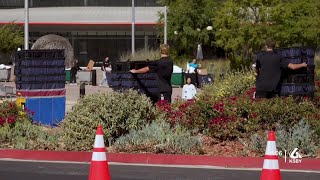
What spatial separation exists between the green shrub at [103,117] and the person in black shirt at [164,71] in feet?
4.76

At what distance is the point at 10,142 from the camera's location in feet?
47.0

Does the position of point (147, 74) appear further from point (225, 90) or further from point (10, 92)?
point (10, 92)

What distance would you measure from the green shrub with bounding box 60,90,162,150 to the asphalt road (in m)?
1.06

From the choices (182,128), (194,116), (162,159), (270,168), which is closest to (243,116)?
(194,116)

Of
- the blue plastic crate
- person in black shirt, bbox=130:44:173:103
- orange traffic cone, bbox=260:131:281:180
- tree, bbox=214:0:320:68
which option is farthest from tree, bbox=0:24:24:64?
orange traffic cone, bbox=260:131:281:180

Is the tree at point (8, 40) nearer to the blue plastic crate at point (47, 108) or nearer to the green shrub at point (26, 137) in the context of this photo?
the blue plastic crate at point (47, 108)

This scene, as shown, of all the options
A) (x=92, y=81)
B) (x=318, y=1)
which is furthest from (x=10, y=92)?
(x=318, y=1)

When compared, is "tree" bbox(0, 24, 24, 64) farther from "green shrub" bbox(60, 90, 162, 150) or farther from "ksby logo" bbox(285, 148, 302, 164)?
"ksby logo" bbox(285, 148, 302, 164)

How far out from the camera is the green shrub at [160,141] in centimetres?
1306

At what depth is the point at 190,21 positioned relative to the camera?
56344 millimetres

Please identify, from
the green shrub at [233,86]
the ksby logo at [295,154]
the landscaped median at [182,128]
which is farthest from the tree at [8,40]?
the ksby logo at [295,154]

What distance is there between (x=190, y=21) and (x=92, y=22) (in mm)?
12840

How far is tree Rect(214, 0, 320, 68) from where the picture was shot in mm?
44156

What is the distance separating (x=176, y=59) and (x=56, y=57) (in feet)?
122
